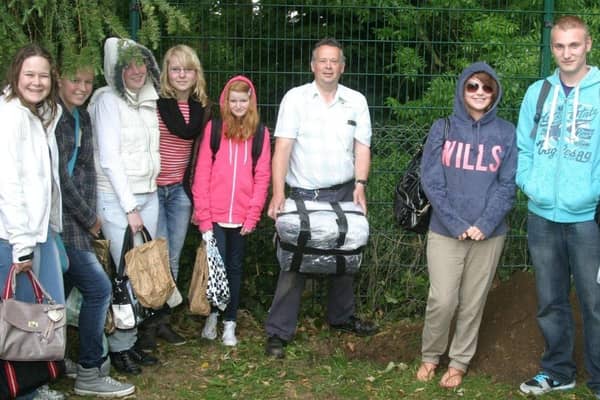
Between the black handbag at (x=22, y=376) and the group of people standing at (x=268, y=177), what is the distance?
0.42 m

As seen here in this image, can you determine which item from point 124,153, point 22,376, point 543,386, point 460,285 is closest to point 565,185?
point 460,285

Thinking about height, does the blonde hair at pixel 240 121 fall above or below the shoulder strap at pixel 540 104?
below

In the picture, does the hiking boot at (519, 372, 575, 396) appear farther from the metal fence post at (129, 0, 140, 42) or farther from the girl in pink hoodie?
the metal fence post at (129, 0, 140, 42)

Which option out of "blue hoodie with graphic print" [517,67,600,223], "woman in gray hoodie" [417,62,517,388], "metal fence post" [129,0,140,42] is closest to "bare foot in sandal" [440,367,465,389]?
"woman in gray hoodie" [417,62,517,388]

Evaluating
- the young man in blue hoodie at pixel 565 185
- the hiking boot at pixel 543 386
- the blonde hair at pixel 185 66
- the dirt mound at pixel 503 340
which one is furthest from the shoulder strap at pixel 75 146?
the hiking boot at pixel 543 386

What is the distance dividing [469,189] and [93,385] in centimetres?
266

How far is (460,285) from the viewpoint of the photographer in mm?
5473

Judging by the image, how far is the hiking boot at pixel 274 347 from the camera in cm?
612

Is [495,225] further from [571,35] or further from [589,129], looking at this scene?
[571,35]

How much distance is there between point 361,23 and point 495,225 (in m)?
2.72

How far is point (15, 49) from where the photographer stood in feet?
15.7

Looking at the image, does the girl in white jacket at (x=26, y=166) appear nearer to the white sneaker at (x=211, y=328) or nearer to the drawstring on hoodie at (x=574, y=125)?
the white sneaker at (x=211, y=328)

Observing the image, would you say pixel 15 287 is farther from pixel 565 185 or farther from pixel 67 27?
pixel 565 185

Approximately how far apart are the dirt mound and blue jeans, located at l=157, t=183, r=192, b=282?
1.52 m
